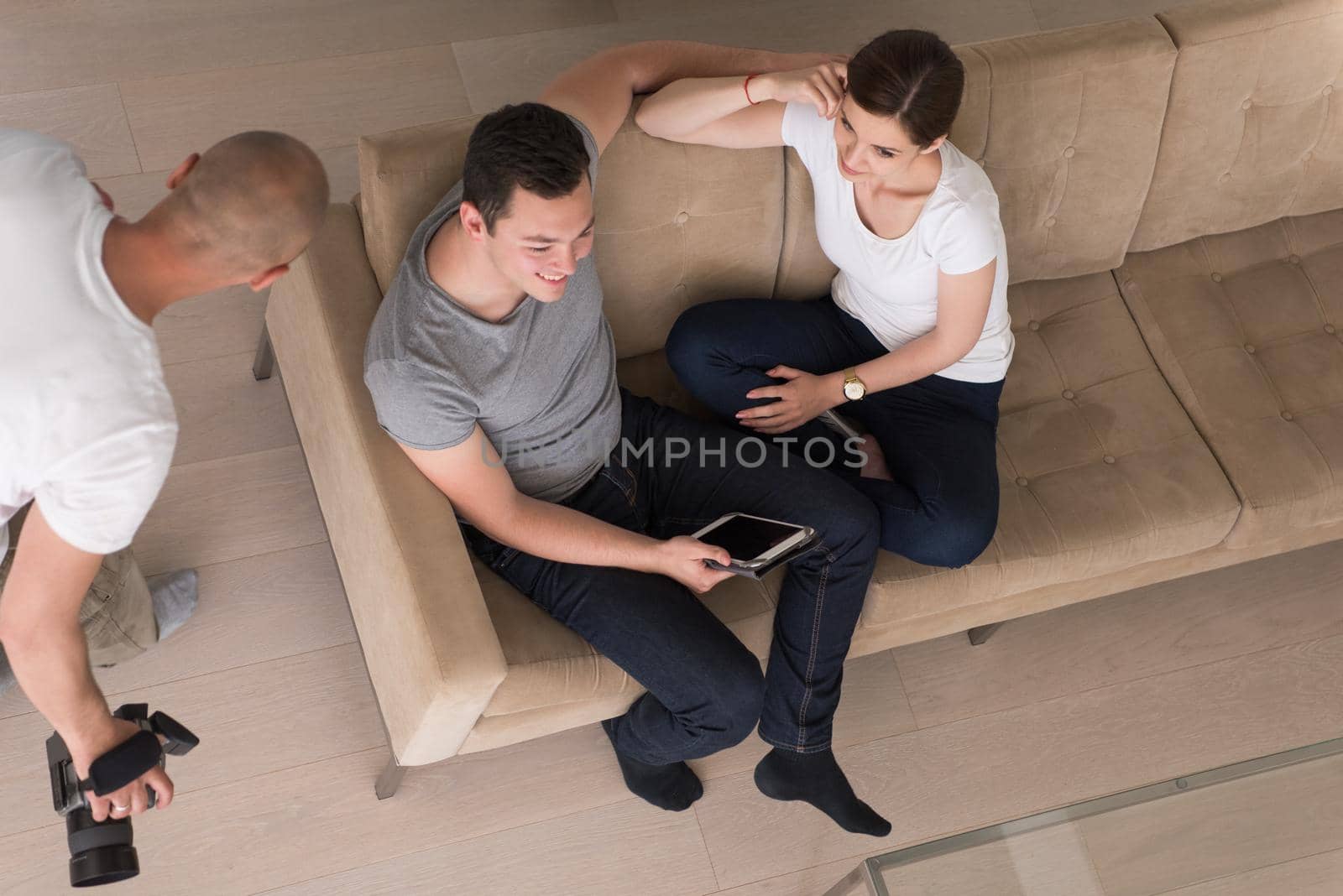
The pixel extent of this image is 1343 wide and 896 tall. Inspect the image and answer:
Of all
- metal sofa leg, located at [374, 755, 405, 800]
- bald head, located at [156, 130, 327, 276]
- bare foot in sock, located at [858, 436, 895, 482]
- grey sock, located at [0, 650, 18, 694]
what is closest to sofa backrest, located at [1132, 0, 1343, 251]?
bare foot in sock, located at [858, 436, 895, 482]

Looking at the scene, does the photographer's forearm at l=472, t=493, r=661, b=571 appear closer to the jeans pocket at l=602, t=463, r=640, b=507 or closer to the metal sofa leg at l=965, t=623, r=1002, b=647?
the jeans pocket at l=602, t=463, r=640, b=507

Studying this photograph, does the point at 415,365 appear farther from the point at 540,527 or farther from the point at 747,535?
the point at 747,535

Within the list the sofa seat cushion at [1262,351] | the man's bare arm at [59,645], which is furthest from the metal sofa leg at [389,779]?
the sofa seat cushion at [1262,351]

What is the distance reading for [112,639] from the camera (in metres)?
2.00

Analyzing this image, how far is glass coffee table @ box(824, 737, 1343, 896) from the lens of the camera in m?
1.76

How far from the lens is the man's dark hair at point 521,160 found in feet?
5.15

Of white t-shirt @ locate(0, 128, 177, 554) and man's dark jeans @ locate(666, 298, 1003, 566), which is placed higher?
white t-shirt @ locate(0, 128, 177, 554)

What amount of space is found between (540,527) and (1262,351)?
1.53 meters

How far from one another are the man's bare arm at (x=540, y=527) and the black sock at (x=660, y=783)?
1.46ft

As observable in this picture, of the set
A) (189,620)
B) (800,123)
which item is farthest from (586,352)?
(189,620)

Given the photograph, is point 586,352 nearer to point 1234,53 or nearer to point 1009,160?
point 1009,160

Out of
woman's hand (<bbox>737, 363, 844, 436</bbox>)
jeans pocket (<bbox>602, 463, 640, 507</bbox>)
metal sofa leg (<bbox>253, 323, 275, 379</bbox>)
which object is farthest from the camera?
metal sofa leg (<bbox>253, 323, 275, 379</bbox>)

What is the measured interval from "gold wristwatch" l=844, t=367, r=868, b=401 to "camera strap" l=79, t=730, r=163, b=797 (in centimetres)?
122

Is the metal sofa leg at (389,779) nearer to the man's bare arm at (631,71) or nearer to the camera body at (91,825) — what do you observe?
the camera body at (91,825)
